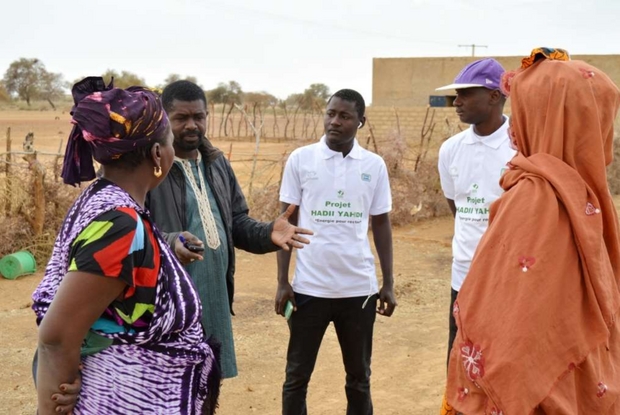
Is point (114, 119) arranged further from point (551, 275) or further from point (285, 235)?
point (551, 275)

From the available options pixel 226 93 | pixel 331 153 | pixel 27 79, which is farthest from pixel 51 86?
pixel 331 153

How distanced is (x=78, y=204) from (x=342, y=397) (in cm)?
318

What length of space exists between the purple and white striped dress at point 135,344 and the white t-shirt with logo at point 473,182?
2.06 meters

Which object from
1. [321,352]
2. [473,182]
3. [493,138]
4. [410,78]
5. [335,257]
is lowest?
[321,352]

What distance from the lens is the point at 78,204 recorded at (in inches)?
82.1

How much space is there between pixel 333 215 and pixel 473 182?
812 millimetres

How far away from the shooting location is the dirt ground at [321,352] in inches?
189

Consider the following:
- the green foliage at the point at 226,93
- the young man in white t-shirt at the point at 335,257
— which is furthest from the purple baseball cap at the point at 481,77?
the green foliage at the point at 226,93

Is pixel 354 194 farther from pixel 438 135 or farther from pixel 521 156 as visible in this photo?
pixel 438 135

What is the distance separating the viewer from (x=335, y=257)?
3.73m

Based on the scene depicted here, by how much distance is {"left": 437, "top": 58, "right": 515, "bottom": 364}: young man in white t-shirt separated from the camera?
386 cm

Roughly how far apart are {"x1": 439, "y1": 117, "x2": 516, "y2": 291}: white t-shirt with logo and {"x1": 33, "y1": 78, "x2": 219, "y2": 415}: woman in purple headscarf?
2.07 meters

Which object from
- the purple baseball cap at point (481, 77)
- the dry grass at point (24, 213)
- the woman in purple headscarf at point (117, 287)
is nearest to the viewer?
the woman in purple headscarf at point (117, 287)

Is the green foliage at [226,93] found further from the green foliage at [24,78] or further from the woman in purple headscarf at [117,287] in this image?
the woman in purple headscarf at [117,287]
